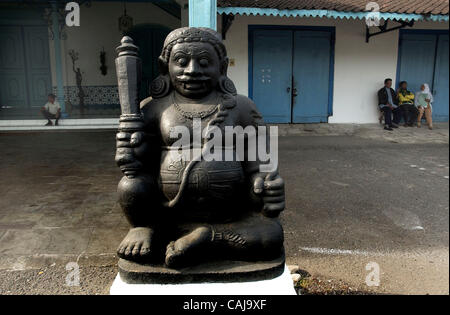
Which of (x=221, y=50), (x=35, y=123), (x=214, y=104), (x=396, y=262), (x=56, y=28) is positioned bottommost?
(x=396, y=262)

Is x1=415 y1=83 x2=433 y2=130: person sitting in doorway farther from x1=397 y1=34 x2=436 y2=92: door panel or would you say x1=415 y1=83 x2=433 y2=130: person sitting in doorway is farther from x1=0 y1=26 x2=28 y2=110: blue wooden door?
x1=0 y1=26 x2=28 y2=110: blue wooden door

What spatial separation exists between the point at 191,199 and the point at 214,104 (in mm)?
506

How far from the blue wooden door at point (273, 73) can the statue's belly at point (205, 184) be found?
646cm

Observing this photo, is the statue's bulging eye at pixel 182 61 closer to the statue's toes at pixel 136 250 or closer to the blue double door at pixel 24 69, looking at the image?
the statue's toes at pixel 136 250

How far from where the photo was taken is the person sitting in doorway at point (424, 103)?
855 centimetres

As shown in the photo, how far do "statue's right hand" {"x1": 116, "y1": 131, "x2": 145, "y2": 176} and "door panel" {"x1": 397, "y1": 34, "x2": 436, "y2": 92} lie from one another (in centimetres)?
843

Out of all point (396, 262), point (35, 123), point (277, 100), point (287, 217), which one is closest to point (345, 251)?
point (396, 262)

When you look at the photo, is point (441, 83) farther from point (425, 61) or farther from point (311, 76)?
point (311, 76)

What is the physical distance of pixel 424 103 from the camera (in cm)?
855

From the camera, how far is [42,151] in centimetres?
634

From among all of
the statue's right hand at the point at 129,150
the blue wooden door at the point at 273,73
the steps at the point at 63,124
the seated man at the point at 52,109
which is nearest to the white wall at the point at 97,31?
the seated man at the point at 52,109

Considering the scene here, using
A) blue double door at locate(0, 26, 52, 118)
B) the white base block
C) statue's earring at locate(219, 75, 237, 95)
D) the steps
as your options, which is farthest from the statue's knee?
blue double door at locate(0, 26, 52, 118)

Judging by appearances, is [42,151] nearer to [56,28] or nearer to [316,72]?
[56,28]

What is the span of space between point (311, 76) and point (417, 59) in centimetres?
264
